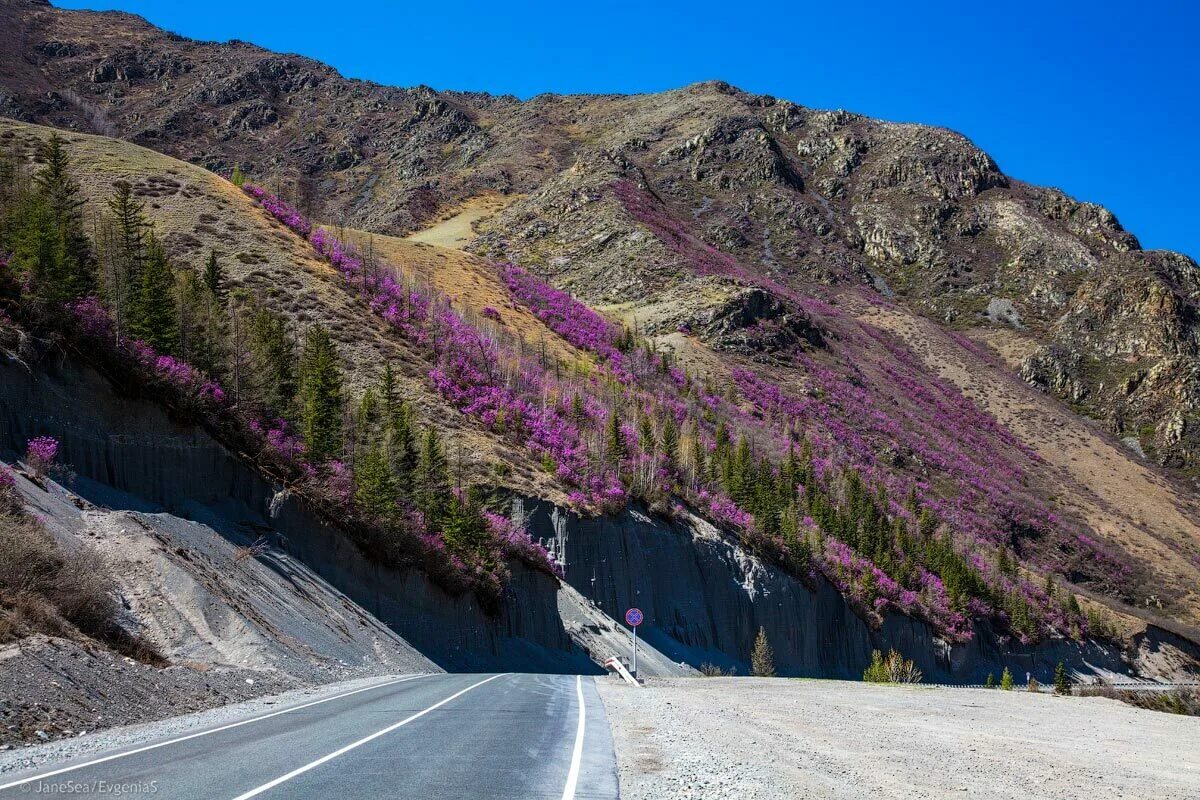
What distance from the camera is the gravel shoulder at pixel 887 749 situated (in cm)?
982

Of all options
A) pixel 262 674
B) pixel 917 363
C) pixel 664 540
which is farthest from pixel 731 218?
pixel 262 674

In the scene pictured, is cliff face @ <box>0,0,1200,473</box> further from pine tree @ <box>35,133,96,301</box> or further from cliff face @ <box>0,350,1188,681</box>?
pine tree @ <box>35,133,96,301</box>

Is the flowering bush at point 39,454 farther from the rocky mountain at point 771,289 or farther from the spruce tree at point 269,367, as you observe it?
the rocky mountain at point 771,289

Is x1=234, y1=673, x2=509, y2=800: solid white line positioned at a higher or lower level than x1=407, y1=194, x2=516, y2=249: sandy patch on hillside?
lower

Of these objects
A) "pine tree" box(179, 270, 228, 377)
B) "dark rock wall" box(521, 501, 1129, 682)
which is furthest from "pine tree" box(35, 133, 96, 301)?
"dark rock wall" box(521, 501, 1129, 682)

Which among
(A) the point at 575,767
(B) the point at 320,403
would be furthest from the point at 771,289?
(A) the point at 575,767

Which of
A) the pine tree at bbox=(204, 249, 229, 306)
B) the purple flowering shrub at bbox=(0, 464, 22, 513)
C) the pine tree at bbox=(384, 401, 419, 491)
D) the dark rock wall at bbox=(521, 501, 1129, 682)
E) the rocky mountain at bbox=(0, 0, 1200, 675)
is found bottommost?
the dark rock wall at bbox=(521, 501, 1129, 682)

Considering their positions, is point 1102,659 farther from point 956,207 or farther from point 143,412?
point 956,207

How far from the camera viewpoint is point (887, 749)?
43.5 ft

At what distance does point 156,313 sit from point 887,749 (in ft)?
102

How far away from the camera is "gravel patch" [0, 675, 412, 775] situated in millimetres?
9734

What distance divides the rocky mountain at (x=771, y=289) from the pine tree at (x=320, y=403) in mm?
5985

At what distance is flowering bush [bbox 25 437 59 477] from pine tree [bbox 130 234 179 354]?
896 centimetres

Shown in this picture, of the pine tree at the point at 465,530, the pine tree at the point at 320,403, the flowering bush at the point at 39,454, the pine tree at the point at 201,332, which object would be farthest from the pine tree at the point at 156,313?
the pine tree at the point at 465,530
